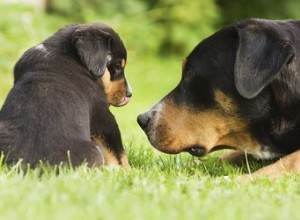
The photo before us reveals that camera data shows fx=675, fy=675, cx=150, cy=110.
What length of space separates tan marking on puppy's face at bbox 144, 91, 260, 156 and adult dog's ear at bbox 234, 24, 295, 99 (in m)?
0.27

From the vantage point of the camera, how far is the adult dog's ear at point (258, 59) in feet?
15.1

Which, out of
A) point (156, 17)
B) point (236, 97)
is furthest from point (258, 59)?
point (156, 17)

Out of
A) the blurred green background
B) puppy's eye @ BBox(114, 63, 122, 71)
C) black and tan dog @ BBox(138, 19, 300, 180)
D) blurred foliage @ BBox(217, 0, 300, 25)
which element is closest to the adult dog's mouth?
black and tan dog @ BBox(138, 19, 300, 180)

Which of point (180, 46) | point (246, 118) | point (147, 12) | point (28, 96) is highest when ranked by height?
point (28, 96)

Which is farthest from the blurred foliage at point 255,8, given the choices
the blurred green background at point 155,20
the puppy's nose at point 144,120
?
the puppy's nose at point 144,120

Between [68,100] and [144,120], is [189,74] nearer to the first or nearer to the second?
[144,120]

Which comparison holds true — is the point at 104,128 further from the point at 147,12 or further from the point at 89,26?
the point at 147,12

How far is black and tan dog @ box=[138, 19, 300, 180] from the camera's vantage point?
4.64 metres

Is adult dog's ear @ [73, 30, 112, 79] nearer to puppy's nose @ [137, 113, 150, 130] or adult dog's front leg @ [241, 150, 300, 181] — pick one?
puppy's nose @ [137, 113, 150, 130]

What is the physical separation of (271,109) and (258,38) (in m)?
0.52

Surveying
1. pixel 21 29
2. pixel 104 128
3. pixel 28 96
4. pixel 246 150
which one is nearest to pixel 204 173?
pixel 246 150

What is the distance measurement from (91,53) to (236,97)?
1.10 m

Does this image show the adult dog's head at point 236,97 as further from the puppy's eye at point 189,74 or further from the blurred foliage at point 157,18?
the blurred foliage at point 157,18

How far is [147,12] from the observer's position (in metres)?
15.4
